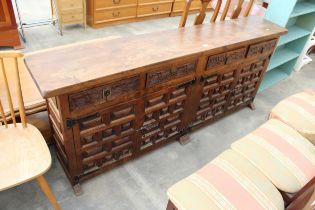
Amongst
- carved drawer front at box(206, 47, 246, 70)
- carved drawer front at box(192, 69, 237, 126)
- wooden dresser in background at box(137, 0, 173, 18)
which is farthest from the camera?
wooden dresser in background at box(137, 0, 173, 18)

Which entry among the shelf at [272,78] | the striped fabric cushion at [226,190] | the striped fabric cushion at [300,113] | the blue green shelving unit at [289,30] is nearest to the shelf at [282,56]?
the blue green shelving unit at [289,30]

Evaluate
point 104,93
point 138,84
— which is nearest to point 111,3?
point 138,84

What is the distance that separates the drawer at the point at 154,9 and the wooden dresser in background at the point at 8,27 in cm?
190

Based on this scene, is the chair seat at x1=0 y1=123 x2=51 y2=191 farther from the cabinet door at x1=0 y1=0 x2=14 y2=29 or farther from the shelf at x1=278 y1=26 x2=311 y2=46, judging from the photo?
the shelf at x1=278 y1=26 x2=311 y2=46

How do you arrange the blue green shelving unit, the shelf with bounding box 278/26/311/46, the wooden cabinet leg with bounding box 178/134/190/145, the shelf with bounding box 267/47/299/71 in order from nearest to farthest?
the wooden cabinet leg with bounding box 178/134/190/145 → the blue green shelving unit → the shelf with bounding box 278/26/311/46 → the shelf with bounding box 267/47/299/71

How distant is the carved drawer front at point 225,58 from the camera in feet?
6.06

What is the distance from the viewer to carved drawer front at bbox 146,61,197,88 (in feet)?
5.18

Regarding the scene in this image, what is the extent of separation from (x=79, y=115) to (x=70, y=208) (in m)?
0.64

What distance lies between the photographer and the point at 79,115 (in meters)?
1.40

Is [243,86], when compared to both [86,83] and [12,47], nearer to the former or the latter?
[86,83]

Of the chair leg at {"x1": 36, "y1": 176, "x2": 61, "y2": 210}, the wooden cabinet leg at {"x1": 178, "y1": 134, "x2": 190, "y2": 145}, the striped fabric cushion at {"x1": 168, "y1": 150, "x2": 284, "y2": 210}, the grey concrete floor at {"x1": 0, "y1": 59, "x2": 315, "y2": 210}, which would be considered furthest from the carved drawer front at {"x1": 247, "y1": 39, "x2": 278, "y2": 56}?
the chair leg at {"x1": 36, "y1": 176, "x2": 61, "y2": 210}

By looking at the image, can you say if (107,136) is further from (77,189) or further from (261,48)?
(261,48)

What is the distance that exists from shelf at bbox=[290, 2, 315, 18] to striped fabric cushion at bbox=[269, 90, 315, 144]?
88cm

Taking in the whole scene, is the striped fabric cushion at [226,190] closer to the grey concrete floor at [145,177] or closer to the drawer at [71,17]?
the grey concrete floor at [145,177]
